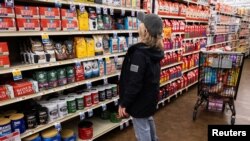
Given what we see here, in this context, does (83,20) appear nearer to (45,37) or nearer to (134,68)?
(45,37)

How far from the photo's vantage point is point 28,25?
6.50 feet

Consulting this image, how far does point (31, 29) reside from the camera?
2.01m

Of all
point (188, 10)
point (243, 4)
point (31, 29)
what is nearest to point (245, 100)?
point (188, 10)

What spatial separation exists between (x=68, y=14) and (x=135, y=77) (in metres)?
1.11

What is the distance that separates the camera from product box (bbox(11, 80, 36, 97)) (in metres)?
1.96

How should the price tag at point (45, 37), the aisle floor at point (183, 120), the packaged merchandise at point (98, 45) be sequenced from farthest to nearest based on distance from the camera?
the aisle floor at point (183, 120)
the packaged merchandise at point (98, 45)
the price tag at point (45, 37)

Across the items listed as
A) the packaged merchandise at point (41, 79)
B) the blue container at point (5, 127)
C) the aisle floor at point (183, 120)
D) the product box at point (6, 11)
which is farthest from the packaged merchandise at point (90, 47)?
the aisle floor at point (183, 120)

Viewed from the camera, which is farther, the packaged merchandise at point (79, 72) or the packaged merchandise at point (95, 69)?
the packaged merchandise at point (95, 69)

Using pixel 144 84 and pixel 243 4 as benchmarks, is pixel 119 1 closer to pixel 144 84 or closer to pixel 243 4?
pixel 144 84

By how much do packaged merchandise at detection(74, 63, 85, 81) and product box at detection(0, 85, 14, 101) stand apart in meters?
0.77

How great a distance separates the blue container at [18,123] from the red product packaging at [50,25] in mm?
926

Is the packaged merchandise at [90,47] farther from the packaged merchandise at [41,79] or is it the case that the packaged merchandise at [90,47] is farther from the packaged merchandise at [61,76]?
the packaged merchandise at [41,79]

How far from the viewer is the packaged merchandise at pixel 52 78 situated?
7.36ft

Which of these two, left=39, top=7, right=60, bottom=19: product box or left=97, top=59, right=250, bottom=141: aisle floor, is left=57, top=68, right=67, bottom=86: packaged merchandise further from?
left=97, top=59, right=250, bottom=141: aisle floor
